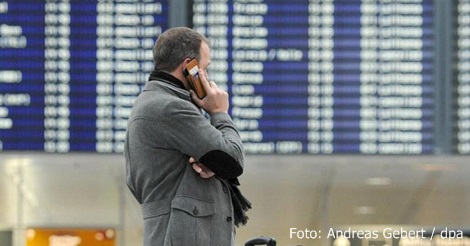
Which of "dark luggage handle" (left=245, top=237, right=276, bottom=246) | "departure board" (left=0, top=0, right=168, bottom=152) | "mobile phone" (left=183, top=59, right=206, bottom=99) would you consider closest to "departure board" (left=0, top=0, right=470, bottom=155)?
"departure board" (left=0, top=0, right=168, bottom=152)

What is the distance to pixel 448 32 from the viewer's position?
6.61 m

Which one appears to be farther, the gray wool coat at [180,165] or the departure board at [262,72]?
the departure board at [262,72]

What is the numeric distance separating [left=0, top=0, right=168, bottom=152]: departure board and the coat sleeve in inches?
170

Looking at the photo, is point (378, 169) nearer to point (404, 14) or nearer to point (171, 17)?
point (404, 14)

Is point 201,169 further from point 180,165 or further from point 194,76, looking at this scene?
point 194,76

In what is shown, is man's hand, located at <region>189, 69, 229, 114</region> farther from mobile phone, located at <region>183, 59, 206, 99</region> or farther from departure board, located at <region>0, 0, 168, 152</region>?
departure board, located at <region>0, 0, 168, 152</region>

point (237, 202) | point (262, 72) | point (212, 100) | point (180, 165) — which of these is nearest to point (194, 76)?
point (212, 100)

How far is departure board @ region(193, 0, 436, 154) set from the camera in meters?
6.47

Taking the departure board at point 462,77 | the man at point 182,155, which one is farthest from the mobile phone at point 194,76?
the departure board at point 462,77

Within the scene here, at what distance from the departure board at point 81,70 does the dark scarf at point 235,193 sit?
4190mm

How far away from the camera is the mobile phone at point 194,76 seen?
2203 mm

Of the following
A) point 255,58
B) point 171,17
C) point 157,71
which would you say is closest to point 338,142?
point 255,58

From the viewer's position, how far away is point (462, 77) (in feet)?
21.7

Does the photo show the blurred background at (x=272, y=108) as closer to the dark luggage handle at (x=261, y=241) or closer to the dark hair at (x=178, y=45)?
the dark luggage handle at (x=261, y=241)
